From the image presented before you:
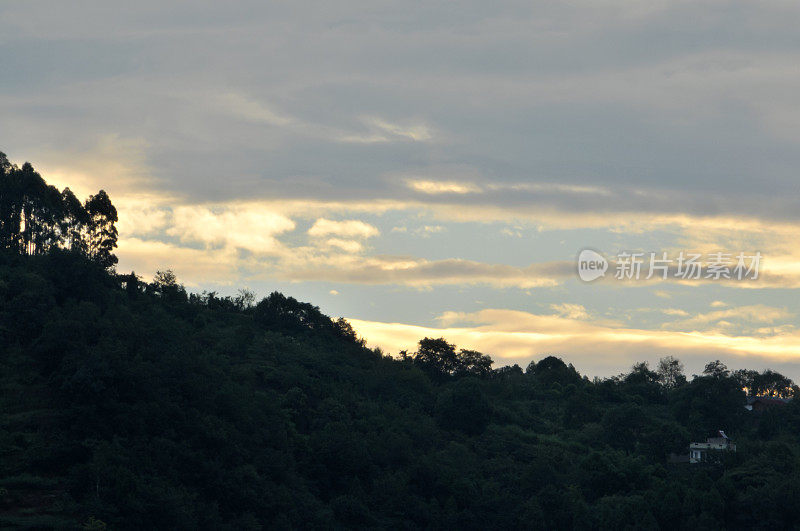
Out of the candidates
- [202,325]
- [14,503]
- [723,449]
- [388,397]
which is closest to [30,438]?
[14,503]

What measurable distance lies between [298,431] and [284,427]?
14.4 feet

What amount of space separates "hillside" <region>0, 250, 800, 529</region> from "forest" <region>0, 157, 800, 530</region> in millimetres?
191

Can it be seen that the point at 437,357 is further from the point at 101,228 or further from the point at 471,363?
the point at 101,228

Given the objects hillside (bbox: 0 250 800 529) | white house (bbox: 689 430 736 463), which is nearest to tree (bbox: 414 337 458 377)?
hillside (bbox: 0 250 800 529)

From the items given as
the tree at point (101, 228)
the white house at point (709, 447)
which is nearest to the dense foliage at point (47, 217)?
the tree at point (101, 228)

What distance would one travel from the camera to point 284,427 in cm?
8344

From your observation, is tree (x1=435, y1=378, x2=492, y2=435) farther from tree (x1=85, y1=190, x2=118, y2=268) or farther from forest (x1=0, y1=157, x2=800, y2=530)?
tree (x1=85, y1=190, x2=118, y2=268)

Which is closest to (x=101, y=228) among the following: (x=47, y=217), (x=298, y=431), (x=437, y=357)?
(x=47, y=217)

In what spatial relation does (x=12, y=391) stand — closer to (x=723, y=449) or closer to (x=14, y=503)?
(x=14, y=503)

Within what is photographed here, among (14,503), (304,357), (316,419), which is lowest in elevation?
(14,503)

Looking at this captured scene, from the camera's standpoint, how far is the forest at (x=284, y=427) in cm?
6412

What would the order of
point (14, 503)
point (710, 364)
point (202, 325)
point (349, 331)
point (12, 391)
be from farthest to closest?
1. point (349, 331)
2. point (710, 364)
3. point (202, 325)
4. point (12, 391)
5. point (14, 503)

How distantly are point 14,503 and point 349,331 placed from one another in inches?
2584

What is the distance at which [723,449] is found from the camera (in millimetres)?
95625
